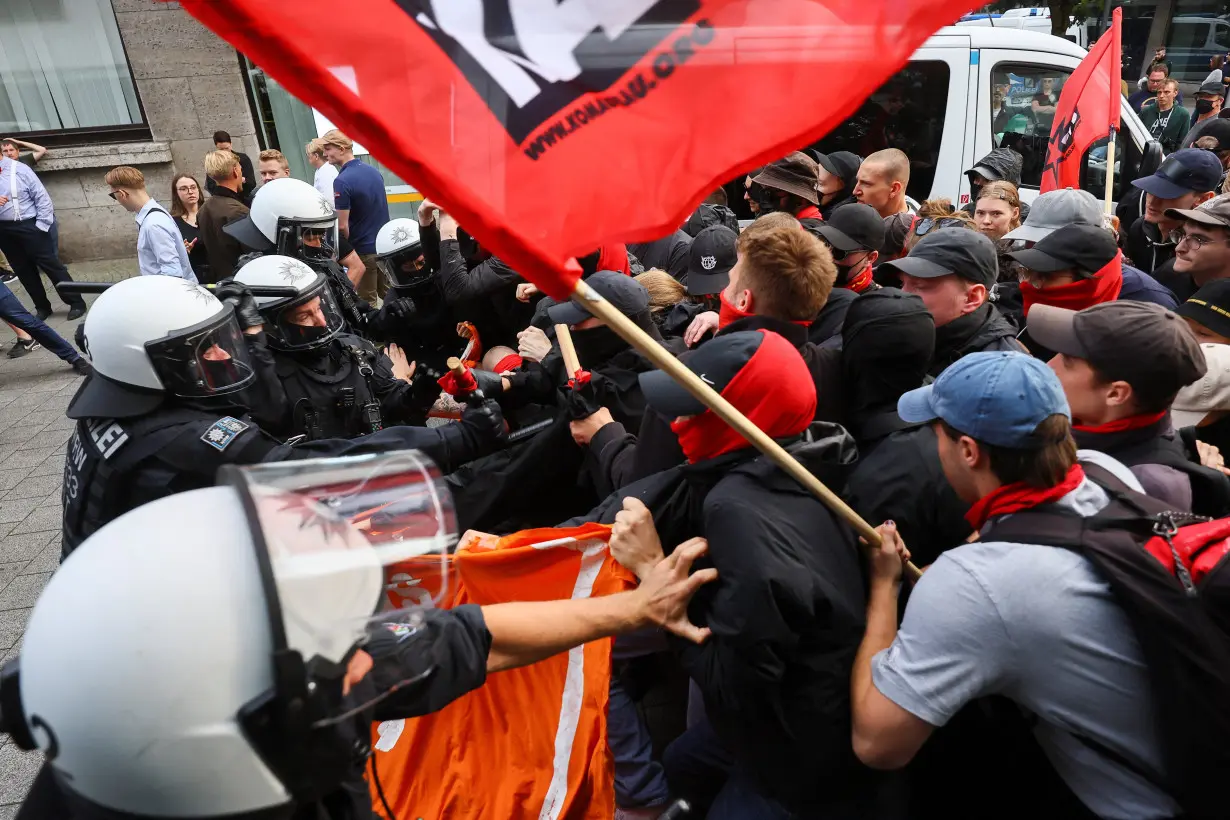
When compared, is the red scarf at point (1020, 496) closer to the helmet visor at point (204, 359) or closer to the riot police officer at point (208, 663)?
the riot police officer at point (208, 663)

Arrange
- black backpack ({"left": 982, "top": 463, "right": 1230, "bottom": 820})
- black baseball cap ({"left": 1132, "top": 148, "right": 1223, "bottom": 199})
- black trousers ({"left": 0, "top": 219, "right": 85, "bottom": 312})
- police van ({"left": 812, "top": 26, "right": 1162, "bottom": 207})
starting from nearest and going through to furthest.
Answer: black backpack ({"left": 982, "top": 463, "right": 1230, "bottom": 820}) → black baseball cap ({"left": 1132, "top": 148, "right": 1223, "bottom": 199}) → police van ({"left": 812, "top": 26, "right": 1162, "bottom": 207}) → black trousers ({"left": 0, "top": 219, "right": 85, "bottom": 312})

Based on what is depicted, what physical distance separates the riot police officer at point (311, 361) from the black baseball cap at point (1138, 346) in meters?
2.97

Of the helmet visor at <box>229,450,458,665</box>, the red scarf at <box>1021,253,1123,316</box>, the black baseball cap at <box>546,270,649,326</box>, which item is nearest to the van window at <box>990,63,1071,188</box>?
the red scarf at <box>1021,253,1123,316</box>

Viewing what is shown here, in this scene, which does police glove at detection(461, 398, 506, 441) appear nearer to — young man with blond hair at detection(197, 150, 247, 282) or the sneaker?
young man with blond hair at detection(197, 150, 247, 282)

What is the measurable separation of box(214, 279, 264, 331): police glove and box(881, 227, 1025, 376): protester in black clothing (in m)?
2.80

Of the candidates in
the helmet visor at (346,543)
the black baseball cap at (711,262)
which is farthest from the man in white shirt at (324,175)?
the helmet visor at (346,543)

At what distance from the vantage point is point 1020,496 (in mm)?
1823

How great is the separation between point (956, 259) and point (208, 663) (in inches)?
123

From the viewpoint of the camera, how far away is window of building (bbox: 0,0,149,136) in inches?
429

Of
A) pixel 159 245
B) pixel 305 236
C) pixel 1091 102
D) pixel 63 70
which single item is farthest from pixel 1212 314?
pixel 63 70

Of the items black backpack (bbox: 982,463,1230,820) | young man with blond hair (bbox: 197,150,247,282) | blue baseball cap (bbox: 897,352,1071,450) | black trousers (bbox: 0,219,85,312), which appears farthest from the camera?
black trousers (bbox: 0,219,85,312)

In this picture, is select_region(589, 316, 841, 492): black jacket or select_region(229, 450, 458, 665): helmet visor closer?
select_region(229, 450, 458, 665): helmet visor

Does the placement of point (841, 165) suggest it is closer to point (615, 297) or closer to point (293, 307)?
point (615, 297)

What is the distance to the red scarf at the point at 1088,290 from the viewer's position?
3.57 meters
